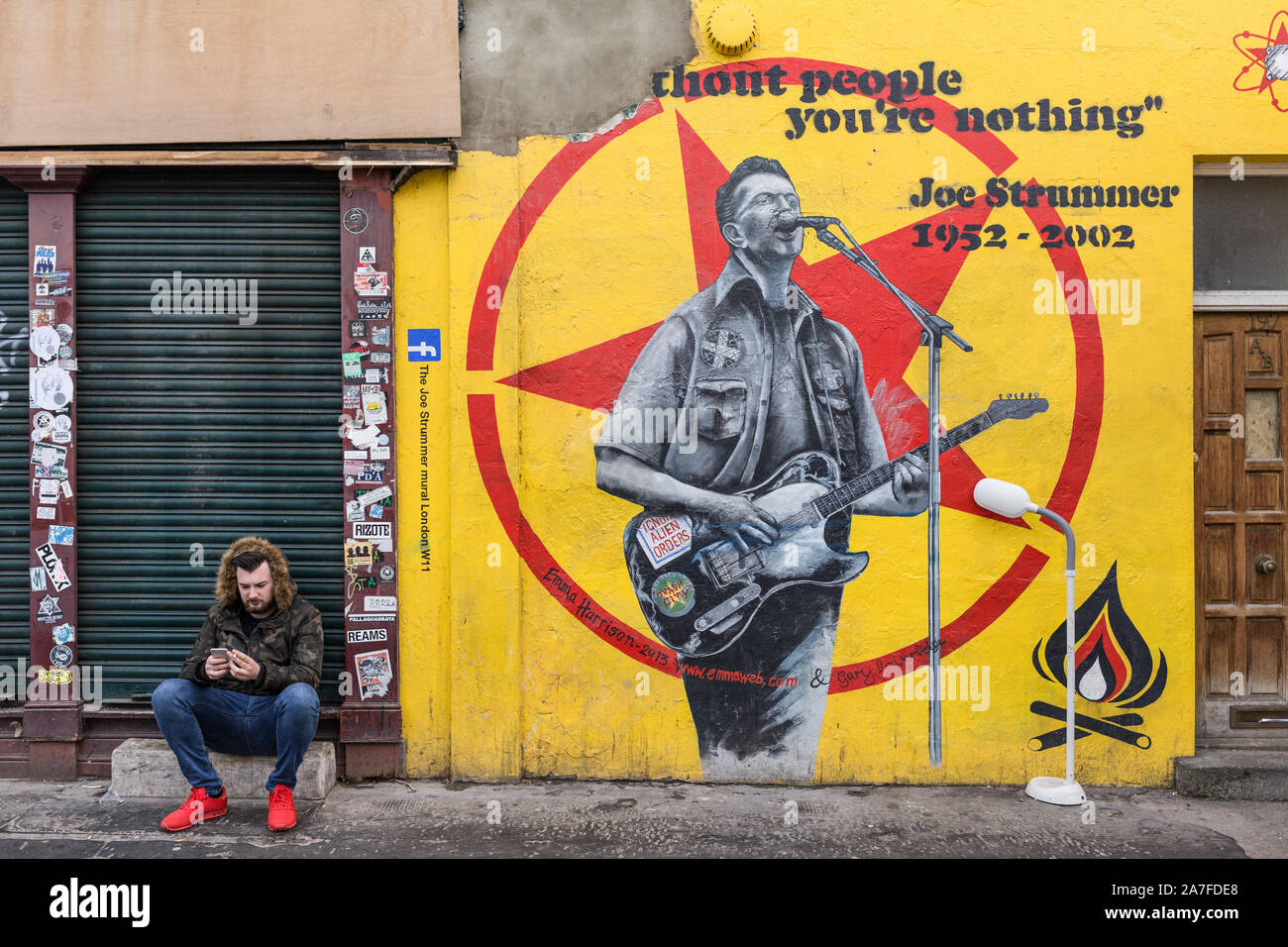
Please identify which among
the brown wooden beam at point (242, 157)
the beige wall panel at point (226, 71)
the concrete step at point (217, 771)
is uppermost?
the beige wall panel at point (226, 71)

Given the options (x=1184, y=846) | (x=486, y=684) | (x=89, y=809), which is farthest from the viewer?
(x=486, y=684)

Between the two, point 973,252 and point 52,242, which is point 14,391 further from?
point 973,252

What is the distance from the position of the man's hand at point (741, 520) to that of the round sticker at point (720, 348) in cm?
79

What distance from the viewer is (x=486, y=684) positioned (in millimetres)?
5652

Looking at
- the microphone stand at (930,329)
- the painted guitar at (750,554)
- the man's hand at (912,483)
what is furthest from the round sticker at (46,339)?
the man's hand at (912,483)

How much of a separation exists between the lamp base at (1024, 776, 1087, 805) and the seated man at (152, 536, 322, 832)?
4.01 meters

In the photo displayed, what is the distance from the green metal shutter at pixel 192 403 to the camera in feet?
19.0

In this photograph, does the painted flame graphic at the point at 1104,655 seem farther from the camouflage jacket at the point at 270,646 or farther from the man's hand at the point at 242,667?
the man's hand at the point at 242,667

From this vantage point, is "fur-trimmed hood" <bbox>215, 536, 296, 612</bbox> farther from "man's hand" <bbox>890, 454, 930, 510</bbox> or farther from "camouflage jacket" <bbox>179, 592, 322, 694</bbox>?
"man's hand" <bbox>890, 454, 930, 510</bbox>

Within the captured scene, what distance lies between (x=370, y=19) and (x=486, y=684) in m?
3.94

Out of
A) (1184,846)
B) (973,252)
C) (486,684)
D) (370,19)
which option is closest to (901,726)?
(1184,846)

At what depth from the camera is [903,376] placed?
570 centimetres

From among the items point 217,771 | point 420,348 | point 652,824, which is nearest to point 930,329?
point 420,348

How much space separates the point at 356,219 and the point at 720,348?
89.7 inches
